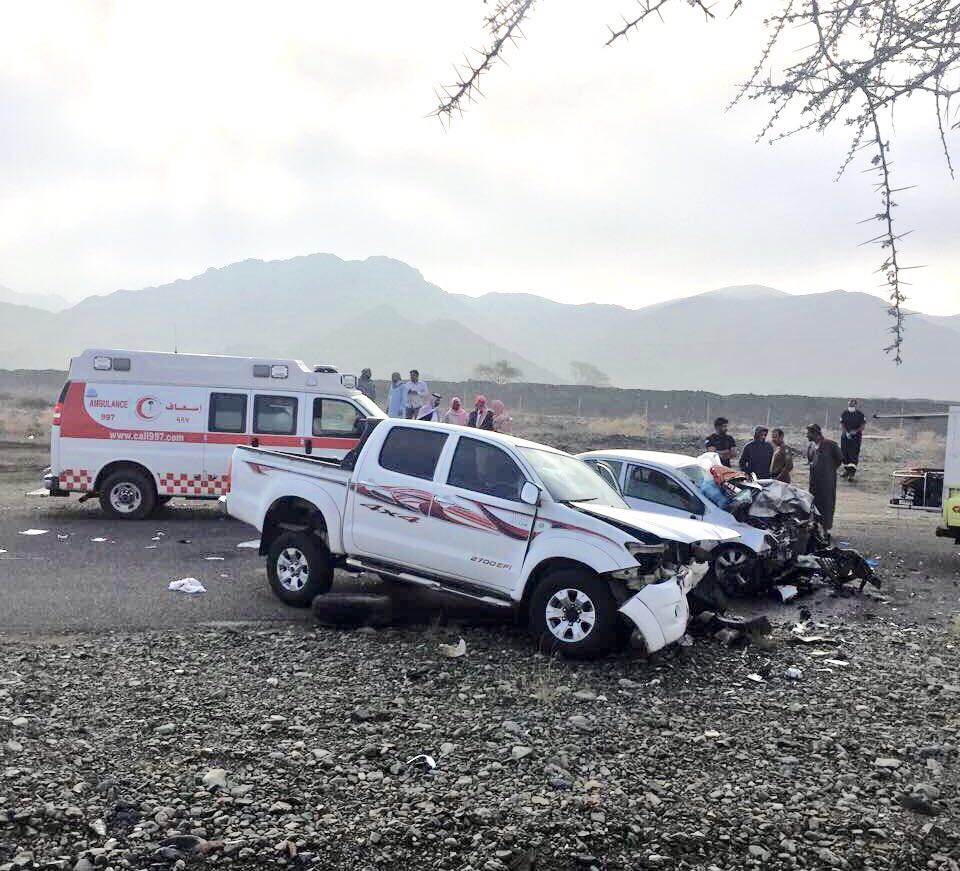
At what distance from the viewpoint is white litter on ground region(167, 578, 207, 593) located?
28.6 ft

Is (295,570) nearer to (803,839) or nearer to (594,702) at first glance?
(594,702)

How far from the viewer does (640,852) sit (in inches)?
156

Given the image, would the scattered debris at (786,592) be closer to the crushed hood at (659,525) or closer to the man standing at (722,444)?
the crushed hood at (659,525)

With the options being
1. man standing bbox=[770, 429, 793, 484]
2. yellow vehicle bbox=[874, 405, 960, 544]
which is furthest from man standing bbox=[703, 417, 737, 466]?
yellow vehicle bbox=[874, 405, 960, 544]

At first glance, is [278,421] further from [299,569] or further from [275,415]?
[299,569]

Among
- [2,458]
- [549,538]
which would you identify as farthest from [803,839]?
[2,458]

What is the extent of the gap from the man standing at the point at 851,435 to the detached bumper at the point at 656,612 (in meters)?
17.2

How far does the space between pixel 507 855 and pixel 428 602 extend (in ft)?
15.6

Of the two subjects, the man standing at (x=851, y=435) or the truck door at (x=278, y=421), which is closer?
the truck door at (x=278, y=421)

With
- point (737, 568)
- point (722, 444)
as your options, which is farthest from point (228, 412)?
point (737, 568)

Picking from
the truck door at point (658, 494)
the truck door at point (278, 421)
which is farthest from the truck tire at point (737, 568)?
the truck door at point (278, 421)

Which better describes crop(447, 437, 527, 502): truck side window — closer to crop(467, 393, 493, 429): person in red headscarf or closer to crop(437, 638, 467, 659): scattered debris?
crop(437, 638, 467, 659): scattered debris

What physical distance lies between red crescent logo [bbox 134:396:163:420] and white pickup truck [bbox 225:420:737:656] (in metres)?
4.71

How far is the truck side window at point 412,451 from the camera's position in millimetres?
7715
